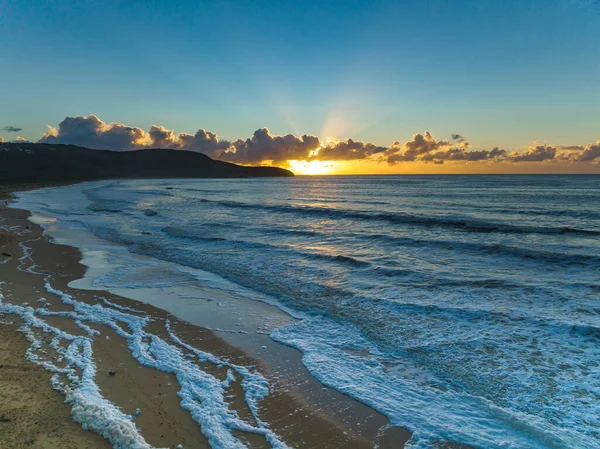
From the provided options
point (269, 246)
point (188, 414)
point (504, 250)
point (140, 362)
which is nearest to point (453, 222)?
point (504, 250)

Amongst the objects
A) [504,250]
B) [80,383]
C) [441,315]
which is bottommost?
[441,315]

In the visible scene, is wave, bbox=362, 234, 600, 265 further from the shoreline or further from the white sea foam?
the white sea foam

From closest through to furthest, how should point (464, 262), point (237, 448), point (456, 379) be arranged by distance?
point (237, 448) < point (456, 379) < point (464, 262)

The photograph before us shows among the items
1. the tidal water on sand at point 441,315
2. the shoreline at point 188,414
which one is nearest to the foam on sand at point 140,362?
the shoreline at point 188,414

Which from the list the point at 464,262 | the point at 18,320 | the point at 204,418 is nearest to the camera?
the point at 204,418

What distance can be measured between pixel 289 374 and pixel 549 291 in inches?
365

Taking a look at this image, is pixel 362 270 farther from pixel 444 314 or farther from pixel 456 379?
pixel 456 379

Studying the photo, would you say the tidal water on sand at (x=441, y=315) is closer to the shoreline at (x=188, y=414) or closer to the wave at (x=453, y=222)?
the wave at (x=453, y=222)

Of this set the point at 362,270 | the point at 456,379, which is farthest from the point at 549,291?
the point at 456,379

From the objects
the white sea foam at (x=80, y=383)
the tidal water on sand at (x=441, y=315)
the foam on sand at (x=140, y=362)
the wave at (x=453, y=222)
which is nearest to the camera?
the white sea foam at (x=80, y=383)

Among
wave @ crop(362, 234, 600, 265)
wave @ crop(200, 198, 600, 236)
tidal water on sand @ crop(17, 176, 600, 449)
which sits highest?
wave @ crop(200, 198, 600, 236)

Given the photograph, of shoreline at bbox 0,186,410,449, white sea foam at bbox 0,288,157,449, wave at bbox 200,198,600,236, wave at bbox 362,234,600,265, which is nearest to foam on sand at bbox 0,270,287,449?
white sea foam at bbox 0,288,157,449

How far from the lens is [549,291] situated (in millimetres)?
11047

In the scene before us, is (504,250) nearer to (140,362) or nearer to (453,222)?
(453,222)
